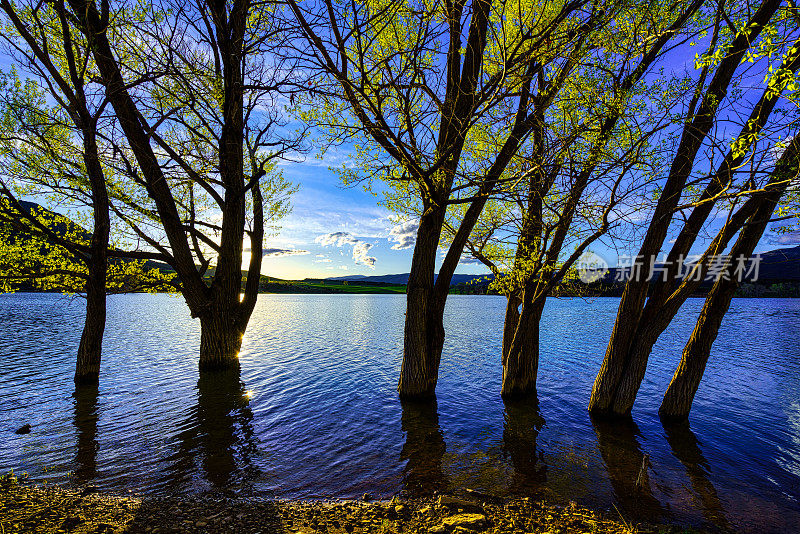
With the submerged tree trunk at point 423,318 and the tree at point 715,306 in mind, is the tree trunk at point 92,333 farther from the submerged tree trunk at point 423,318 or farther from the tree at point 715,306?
the tree at point 715,306

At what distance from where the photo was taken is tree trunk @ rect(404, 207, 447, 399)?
11336mm

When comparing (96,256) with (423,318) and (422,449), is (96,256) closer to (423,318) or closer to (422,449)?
(423,318)

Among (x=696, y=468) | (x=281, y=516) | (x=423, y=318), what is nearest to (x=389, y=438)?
(x=423, y=318)

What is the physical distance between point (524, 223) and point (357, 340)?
2108 centimetres

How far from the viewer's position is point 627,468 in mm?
8281

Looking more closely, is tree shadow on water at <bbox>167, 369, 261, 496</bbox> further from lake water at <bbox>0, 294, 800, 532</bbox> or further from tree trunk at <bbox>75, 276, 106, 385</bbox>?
tree trunk at <bbox>75, 276, 106, 385</bbox>

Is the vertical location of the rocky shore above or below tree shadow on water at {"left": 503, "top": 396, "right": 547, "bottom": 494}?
above

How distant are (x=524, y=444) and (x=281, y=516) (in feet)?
21.6

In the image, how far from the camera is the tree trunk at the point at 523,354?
39.9 feet

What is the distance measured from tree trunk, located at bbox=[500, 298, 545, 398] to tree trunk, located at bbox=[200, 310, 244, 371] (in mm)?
11307

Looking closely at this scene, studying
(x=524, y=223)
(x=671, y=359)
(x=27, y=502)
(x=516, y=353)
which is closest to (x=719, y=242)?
(x=524, y=223)

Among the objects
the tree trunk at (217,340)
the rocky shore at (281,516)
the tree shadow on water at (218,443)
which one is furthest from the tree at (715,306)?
the tree trunk at (217,340)

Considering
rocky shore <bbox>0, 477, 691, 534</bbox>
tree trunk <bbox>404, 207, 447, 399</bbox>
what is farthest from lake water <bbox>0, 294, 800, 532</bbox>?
tree trunk <bbox>404, 207, 447, 399</bbox>

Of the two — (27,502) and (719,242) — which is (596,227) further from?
(27,502)
